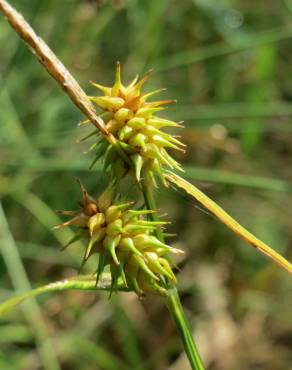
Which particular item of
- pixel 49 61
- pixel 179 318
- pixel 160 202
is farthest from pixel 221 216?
pixel 160 202

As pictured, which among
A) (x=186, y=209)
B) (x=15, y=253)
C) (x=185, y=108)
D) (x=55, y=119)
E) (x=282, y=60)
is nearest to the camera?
(x=15, y=253)

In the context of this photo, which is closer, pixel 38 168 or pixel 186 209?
pixel 38 168

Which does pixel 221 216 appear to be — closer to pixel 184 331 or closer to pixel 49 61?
pixel 184 331

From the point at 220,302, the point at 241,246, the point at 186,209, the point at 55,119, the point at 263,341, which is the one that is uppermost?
the point at 55,119

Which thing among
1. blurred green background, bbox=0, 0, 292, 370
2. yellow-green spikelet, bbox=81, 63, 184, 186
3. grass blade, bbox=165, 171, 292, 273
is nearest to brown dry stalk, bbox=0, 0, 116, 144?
yellow-green spikelet, bbox=81, 63, 184, 186

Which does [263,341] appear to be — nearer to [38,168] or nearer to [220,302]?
[220,302]

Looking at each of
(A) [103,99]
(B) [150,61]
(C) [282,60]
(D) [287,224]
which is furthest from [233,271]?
(A) [103,99]
